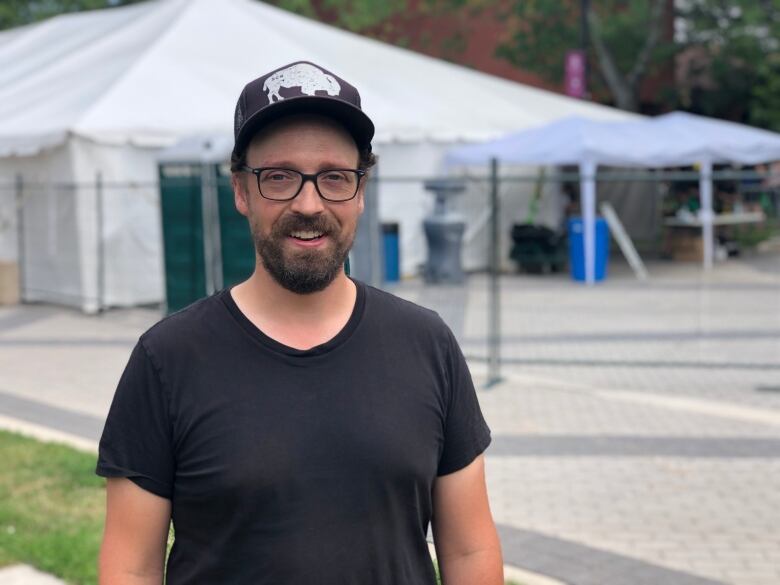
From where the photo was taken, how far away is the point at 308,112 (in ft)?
6.98

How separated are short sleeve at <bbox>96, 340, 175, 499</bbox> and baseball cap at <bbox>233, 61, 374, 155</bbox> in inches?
18.9

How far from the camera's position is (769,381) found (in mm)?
10734

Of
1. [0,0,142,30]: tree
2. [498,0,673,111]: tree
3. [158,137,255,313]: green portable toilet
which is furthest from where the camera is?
[0,0,142,30]: tree

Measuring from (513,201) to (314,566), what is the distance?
20.3 m

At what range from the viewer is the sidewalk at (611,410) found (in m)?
5.97

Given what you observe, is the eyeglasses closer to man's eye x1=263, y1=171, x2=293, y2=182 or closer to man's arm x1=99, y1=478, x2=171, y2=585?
man's eye x1=263, y1=171, x2=293, y2=182

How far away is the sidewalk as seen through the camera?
597 cm

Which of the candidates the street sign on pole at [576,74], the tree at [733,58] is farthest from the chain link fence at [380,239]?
the tree at [733,58]

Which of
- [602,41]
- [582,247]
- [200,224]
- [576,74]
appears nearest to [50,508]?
[200,224]

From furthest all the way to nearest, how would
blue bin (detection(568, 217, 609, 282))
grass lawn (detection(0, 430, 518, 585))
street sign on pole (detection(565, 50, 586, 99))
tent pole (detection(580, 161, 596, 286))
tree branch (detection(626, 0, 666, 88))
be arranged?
tree branch (detection(626, 0, 666, 88)) < street sign on pole (detection(565, 50, 586, 99)) < blue bin (detection(568, 217, 609, 282)) < tent pole (detection(580, 161, 596, 286)) < grass lawn (detection(0, 430, 518, 585))

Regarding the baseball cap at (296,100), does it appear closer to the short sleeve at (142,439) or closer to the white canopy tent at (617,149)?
the short sleeve at (142,439)

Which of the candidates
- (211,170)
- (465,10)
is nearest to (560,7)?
(465,10)

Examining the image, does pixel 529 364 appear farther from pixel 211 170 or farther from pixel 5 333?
pixel 5 333

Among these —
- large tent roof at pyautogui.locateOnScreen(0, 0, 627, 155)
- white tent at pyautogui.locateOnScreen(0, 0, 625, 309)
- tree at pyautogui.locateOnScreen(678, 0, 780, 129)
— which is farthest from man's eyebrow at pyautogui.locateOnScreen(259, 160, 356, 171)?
tree at pyautogui.locateOnScreen(678, 0, 780, 129)
